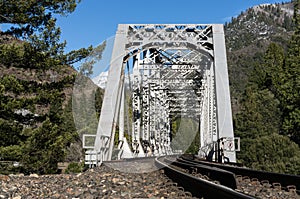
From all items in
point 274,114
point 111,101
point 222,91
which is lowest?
point 111,101

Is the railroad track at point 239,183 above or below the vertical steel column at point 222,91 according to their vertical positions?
below

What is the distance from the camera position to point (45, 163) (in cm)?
1738

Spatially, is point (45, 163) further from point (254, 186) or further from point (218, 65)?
point (254, 186)

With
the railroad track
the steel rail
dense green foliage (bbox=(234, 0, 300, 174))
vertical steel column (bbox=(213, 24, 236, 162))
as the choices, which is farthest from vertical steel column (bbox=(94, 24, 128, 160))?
dense green foliage (bbox=(234, 0, 300, 174))

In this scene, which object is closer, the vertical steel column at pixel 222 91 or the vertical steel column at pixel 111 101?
the vertical steel column at pixel 111 101

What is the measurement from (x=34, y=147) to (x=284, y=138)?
23.6 m

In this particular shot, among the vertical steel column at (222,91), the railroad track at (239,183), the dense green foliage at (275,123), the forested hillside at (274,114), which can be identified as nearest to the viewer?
the railroad track at (239,183)

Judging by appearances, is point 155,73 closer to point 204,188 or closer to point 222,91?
point 222,91

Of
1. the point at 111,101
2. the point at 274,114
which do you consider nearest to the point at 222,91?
the point at 111,101

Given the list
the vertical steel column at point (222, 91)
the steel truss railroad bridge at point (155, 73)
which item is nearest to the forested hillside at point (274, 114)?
the steel truss railroad bridge at point (155, 73)

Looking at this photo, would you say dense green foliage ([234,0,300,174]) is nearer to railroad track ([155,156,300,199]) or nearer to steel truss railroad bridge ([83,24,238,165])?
steel truss railroad bridge ([83,24,238,165])

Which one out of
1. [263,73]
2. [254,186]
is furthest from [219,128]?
[263,73]

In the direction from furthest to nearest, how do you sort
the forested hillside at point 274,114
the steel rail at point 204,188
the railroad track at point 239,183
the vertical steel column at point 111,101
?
the forested hillside at point 274,114 → the vertical steel column at point 111,101 → the railroad track at point 239,183 → the steel rail at point 204,188

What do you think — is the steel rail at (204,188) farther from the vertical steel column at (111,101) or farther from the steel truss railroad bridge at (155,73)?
the vertical steel column at (111,101)
